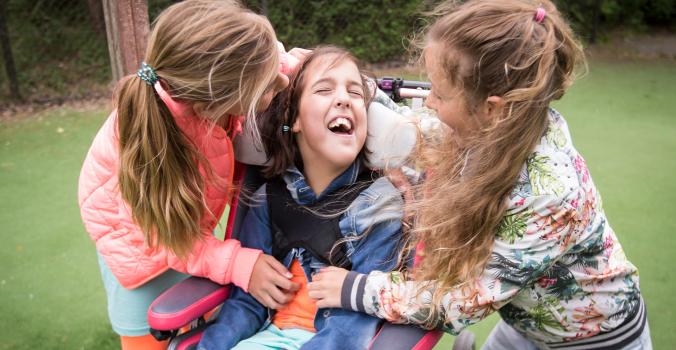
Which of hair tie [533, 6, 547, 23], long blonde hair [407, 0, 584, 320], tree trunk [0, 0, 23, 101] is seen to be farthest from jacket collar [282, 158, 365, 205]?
tree trunk [0, 0, 23, 101]

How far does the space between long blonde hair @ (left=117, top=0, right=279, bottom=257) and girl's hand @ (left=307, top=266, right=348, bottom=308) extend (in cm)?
39

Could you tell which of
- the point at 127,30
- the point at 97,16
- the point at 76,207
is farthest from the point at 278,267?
the point at 97,16

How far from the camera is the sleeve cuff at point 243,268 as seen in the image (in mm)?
1751

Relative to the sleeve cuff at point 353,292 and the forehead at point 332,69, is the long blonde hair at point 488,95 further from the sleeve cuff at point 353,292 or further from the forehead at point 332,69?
the forehead at point 332,69

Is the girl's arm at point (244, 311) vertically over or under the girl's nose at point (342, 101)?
under

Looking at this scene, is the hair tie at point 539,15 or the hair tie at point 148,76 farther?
the hair tie at point 148,76

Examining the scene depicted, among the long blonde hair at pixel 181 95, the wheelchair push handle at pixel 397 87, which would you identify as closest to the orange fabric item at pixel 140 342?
the long blonde hair at pixel 181 95

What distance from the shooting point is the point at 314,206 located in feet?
6.20

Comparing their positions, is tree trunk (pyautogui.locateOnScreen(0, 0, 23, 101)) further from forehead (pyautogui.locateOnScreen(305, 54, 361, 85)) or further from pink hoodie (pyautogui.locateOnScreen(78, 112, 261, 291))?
forehead (pyautogui.locateOnScreen(305, 54, 361, 85))

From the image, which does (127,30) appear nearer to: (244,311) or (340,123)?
(340,123)

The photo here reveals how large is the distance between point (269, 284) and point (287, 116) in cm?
51

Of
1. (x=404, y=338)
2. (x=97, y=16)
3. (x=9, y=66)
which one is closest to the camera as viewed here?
(x=404, y=338)

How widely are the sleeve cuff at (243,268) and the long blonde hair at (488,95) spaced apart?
570 mm

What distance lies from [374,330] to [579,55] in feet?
2.78
